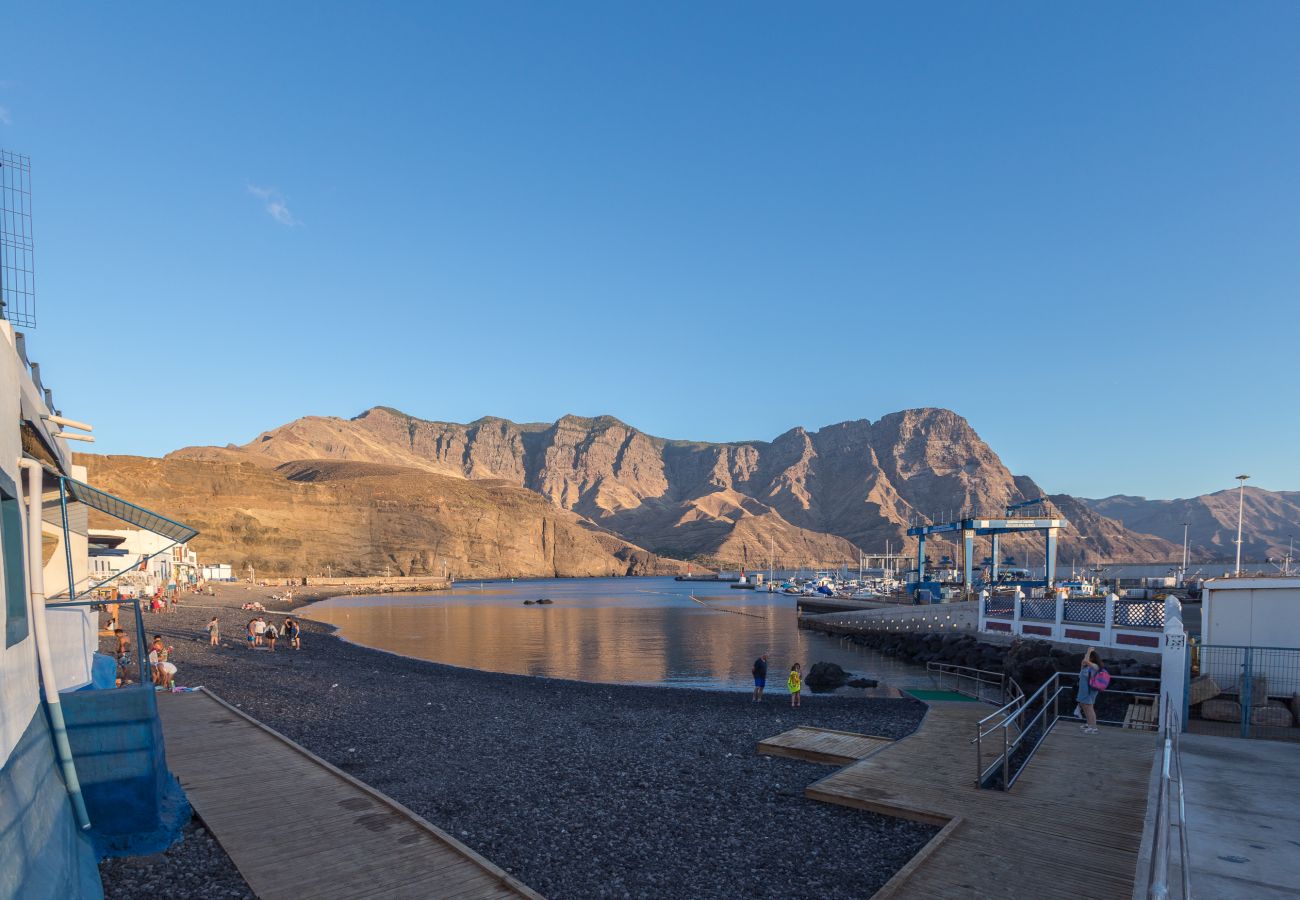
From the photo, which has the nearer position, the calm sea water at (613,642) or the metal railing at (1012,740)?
the metal railing at (1012,740)

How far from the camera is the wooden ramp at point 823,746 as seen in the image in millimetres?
14570

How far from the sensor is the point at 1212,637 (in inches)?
699

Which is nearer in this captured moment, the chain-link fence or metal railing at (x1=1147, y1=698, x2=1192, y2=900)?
metal railing at (x1=1147, y1=698, x2=1192, y2=900)

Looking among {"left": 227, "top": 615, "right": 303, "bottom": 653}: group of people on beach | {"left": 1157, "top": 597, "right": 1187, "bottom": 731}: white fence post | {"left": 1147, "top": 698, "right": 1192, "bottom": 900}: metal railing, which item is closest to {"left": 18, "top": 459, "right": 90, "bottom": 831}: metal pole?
{"left": 1147, "top": 698, "right": 1192, "bottom": 900}: metal railing

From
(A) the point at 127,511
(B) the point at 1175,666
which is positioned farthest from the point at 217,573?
(B) the point at 1175,666

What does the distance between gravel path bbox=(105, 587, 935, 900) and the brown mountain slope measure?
365 feet

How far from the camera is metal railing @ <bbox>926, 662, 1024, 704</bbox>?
21641 mm

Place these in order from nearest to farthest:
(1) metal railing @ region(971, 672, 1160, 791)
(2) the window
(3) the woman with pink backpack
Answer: (2) the window, (1) metal railing @ region(971, 672, 1160, 791), (3) the woman with pink backpack

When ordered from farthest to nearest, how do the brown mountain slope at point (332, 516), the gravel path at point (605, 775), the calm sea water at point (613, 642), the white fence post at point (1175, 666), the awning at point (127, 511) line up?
the brown mountain slope at point (332, 516)
the calm sea water at point (613, 642)
the white fence post at point (1175, 666)
the awning at point (127, 511)
the gravel path at point (605, 775)

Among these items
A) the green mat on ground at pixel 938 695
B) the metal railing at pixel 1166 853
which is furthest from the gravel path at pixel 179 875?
the green mat on ground at pixel 938 695

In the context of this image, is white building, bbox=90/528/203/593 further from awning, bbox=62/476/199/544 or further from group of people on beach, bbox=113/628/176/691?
awning, bbox=62/476/199/544

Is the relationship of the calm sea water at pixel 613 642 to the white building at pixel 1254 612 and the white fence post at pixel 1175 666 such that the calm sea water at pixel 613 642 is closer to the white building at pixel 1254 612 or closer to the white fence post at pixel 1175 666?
the white building at pixel 1254 612

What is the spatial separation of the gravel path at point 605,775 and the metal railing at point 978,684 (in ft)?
7.66

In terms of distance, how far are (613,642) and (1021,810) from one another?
48264 millimetres
